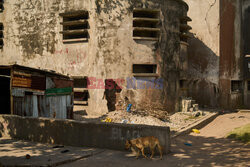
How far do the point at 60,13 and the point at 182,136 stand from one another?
38.1 ft

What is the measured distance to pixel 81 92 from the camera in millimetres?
15133

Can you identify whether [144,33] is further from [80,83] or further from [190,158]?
[190,158]

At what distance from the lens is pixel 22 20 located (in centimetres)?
1684

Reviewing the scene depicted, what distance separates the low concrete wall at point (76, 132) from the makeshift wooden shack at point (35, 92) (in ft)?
4.02

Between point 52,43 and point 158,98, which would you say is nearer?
point 158,98

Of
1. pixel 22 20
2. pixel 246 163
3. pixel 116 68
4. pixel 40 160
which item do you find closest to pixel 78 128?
pixel 40 160

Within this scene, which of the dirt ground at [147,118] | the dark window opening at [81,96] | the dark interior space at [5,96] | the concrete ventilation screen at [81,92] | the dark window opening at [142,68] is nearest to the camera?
the dark interior space at [5,96]

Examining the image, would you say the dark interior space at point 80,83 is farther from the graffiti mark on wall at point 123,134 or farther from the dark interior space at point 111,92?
the graffiti mark on wall at point 123,134

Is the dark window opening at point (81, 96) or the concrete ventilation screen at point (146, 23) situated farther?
the dark window opening at point (81, 96)

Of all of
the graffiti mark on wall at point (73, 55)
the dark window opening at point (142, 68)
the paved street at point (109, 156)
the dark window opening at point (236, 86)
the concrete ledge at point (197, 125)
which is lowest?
the concrete ledge at point (197, 125)

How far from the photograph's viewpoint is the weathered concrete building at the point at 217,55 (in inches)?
740

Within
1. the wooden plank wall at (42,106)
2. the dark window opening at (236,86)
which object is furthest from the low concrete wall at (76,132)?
the dark window opening at (236,86)

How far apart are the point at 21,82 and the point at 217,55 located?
51.0 ft

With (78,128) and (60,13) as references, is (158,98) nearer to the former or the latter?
(78,128)
